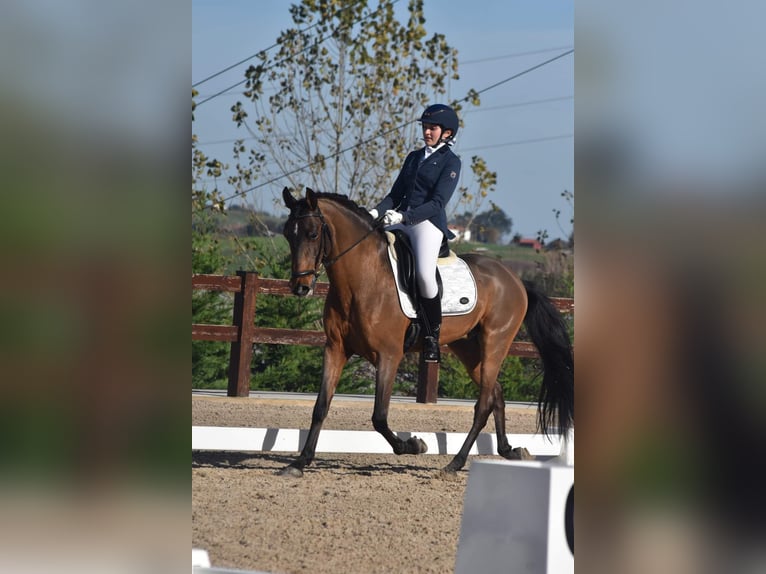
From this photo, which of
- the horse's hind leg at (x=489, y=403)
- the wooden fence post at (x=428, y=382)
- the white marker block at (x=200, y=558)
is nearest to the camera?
the white marker block at (x=200, y=558)

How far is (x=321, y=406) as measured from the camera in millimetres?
5328

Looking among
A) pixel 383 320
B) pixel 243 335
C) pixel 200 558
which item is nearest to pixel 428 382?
pixel 243 335

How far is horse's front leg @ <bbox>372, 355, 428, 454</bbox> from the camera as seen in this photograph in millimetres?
5492

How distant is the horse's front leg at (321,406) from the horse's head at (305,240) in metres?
0.47

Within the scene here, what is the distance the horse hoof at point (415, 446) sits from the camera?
18.6 feet

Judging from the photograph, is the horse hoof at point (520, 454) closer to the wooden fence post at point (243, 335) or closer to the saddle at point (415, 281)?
the saddle at point (415, 281)

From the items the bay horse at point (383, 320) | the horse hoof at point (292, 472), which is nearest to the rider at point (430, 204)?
the bay horse at point (383, 320)

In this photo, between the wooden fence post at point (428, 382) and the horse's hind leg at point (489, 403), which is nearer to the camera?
the horse's hind leg at point (489, 403)

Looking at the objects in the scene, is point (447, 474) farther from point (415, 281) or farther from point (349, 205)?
point (349, 205)

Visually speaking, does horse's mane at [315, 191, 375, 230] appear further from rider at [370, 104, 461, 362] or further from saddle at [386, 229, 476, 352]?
saddle at [386, 229, 476, 352]

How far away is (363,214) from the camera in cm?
560

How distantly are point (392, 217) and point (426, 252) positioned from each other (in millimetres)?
390
